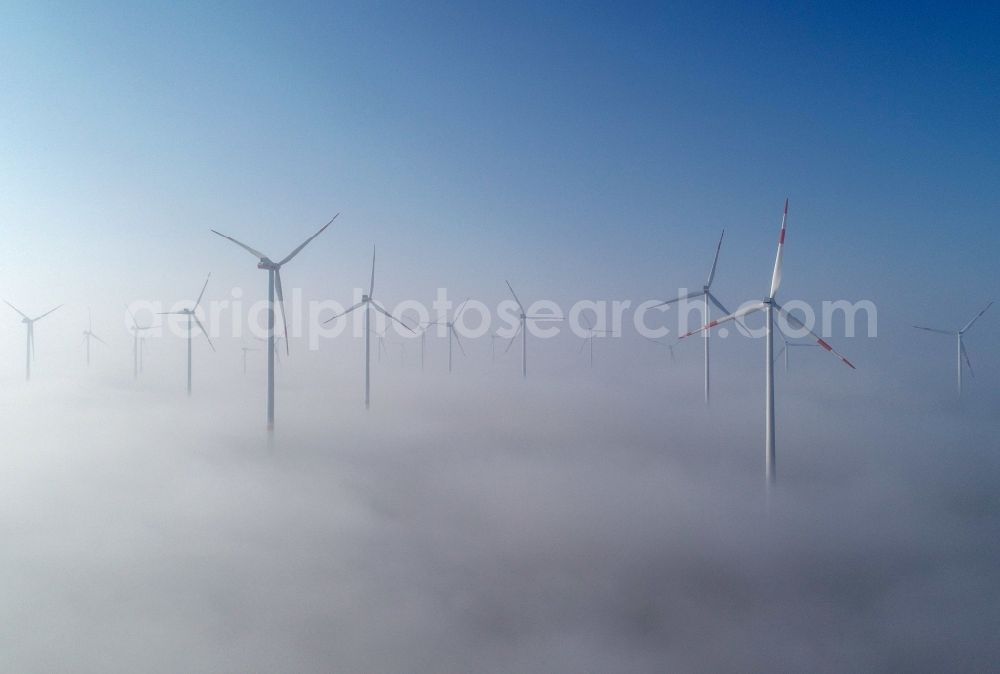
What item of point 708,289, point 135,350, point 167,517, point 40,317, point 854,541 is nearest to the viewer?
point 854,541

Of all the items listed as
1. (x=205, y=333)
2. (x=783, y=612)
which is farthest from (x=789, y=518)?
(x=205, y=333)

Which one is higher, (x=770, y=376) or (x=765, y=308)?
(x=765, y=308)

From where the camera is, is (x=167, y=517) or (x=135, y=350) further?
(x=135, y=350)

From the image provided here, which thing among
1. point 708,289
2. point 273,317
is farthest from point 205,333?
A: point 708,289

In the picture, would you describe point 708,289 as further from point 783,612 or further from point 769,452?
point 783,612

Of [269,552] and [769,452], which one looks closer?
[769,452]

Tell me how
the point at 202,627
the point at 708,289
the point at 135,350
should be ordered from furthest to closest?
1. the point at 135,350
2. the point at 708,289
3. the point at 202,627

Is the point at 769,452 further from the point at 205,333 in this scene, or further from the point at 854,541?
the point at 205,333

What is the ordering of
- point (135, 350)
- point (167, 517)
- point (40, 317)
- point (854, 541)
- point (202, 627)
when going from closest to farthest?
point (202, 627) < point (854, 541) < point (167, 517) < point (40, 317) < point (135, 350)

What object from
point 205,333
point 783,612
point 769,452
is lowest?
point 783,612
